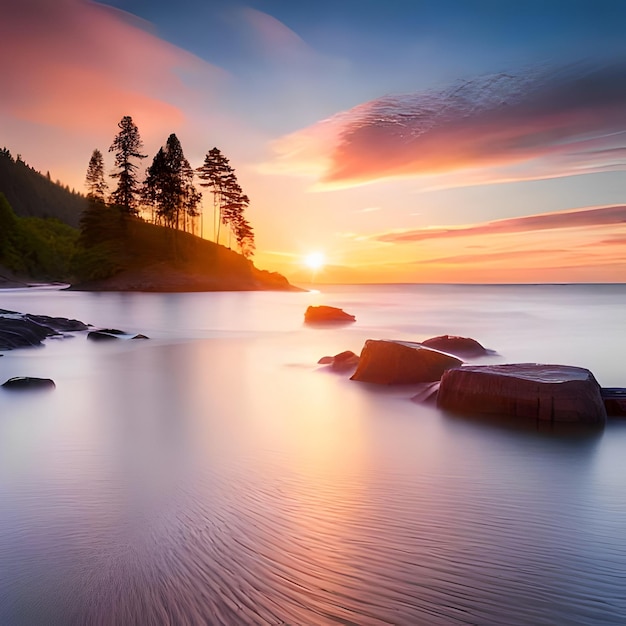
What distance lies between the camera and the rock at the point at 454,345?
12.6 m

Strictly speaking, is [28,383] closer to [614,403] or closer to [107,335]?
[107,335]

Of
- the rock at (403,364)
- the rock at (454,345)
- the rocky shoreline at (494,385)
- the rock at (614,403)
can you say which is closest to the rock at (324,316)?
the rock at (454,345)

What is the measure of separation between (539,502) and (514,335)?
17.9m

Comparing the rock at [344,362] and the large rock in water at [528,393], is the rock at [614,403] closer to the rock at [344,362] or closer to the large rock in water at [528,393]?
the large rock in water at [528,393]

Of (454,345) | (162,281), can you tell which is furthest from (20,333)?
(162,281)

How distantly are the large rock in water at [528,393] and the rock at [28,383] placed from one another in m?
7.53

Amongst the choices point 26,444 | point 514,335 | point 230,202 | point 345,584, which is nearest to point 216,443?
point 26,444

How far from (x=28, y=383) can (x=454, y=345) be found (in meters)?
10.1

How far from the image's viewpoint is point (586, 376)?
6.53 m

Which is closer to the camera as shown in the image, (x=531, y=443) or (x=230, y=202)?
(x=531, y=443)

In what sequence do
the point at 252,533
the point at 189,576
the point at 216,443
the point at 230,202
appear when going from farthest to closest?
the point at 230,202 → the point at 216,443 → the point at 252,533 → the point at 189,576

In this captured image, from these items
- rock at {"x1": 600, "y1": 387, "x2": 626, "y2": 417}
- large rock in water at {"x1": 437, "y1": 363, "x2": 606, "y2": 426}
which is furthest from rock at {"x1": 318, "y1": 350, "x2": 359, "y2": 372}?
rock at {"x1": 600, "y1": 387, "x2": 626, "y2": 417}

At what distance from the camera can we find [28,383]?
9008mm

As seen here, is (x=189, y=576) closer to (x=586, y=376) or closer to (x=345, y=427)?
(x=345, y=427)
